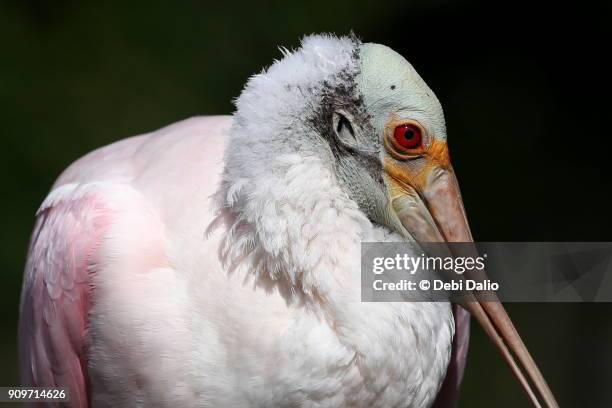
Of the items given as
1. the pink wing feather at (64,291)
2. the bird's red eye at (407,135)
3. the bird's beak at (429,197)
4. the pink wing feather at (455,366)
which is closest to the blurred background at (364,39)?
the pink wing feather at (455,366)

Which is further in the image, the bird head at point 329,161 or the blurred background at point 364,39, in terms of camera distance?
the blurred background at point 364,39

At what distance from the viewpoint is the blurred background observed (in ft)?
17.4

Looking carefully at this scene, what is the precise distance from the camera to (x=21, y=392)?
2805 mm

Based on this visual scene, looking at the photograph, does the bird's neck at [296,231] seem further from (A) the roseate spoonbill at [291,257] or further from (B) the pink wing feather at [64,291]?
(B) the pink wing feather at [64,291]

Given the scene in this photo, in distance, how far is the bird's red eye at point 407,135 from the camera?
224 cm

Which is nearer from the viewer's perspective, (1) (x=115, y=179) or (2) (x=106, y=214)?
(2) (x=106, y=214)

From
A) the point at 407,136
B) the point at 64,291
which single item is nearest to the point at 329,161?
the point at 407,136

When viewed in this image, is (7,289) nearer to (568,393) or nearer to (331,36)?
(568,393)

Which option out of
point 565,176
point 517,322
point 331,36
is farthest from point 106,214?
point 565,176

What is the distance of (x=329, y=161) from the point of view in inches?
88.9

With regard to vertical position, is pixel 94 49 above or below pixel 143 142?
above

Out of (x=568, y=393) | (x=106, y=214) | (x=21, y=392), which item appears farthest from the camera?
(x=568, y=393)

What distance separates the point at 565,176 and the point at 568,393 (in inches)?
47.7

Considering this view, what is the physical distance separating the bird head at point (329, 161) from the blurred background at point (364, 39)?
113 inches
